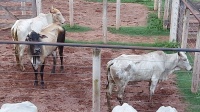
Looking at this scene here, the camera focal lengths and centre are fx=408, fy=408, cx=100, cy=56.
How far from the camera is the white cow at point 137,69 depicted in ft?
23.2

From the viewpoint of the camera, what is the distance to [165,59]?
7.66 m

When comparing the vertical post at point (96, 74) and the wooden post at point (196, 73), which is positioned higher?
the vertical post at point (96, 74)

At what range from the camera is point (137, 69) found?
23.5 ft

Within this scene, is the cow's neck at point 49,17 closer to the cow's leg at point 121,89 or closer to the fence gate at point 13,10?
the fence gate at point 13,10

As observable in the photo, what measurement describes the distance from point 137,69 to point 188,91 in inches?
66.0

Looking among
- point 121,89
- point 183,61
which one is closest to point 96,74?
point 121,89

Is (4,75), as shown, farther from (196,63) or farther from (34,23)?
(196,63)

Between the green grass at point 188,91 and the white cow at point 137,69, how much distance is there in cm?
70

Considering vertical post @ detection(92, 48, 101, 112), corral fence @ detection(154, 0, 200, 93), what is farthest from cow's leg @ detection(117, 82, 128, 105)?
corral fence @ detection(154, 0, 200, 93)

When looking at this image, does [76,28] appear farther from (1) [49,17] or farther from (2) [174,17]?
(2) [174,17]

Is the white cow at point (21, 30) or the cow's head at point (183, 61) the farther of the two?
the white cow at point (21, 30)

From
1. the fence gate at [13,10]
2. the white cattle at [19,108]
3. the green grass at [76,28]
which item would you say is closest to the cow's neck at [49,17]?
the fence gate at [13,10]

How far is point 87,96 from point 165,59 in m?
1.66

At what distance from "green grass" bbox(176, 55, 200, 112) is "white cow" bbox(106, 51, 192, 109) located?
2.30 feet
